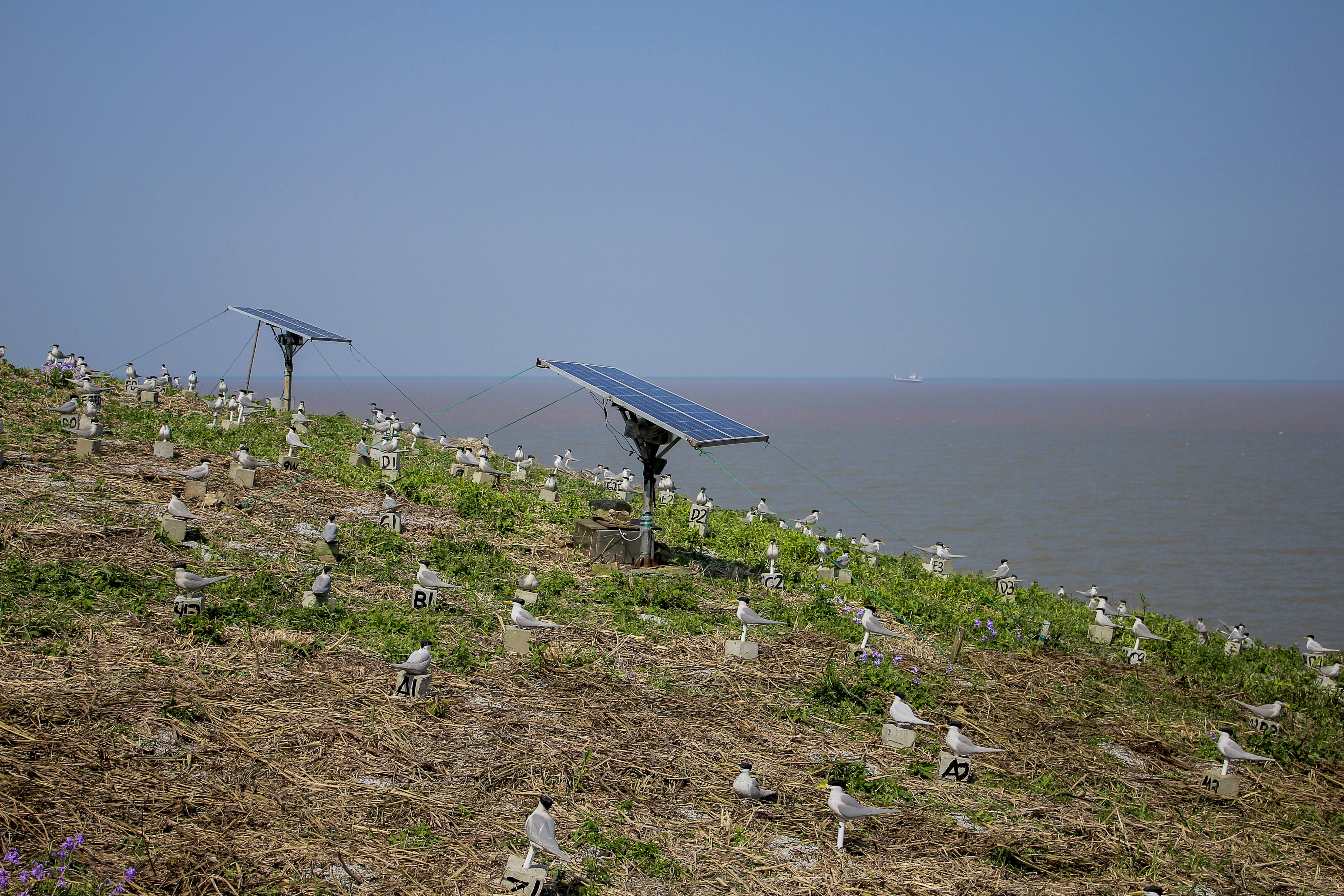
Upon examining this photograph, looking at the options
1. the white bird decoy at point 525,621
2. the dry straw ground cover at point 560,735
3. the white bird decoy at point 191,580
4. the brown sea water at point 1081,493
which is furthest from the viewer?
the brown sea water at point 1081,493

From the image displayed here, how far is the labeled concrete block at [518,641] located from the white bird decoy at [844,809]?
4291mm

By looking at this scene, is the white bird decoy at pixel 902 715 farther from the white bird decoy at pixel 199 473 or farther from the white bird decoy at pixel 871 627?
the white bird decoy at pixel 199 473

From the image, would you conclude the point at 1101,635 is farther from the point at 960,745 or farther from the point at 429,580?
the point at 429,580

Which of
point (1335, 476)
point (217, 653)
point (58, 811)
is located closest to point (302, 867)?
point (58, 811)

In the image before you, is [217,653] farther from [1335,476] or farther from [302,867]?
[1335,476]

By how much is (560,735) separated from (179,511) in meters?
6.78

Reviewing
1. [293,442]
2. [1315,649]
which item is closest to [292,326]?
[293,442]

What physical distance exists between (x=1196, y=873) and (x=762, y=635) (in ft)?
18.9

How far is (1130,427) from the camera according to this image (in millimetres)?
89188

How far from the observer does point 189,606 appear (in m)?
9.19

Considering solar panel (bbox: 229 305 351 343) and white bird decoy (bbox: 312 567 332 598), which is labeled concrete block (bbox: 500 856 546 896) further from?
solar panel (bbox: 229 305 351 343)

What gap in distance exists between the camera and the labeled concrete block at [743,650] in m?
Answer: 10.5

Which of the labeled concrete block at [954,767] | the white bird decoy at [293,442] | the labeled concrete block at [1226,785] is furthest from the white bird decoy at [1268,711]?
the white bird decoy at [293,442]

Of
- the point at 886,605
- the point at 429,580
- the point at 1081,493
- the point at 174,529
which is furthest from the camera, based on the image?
the point at 1081,493
